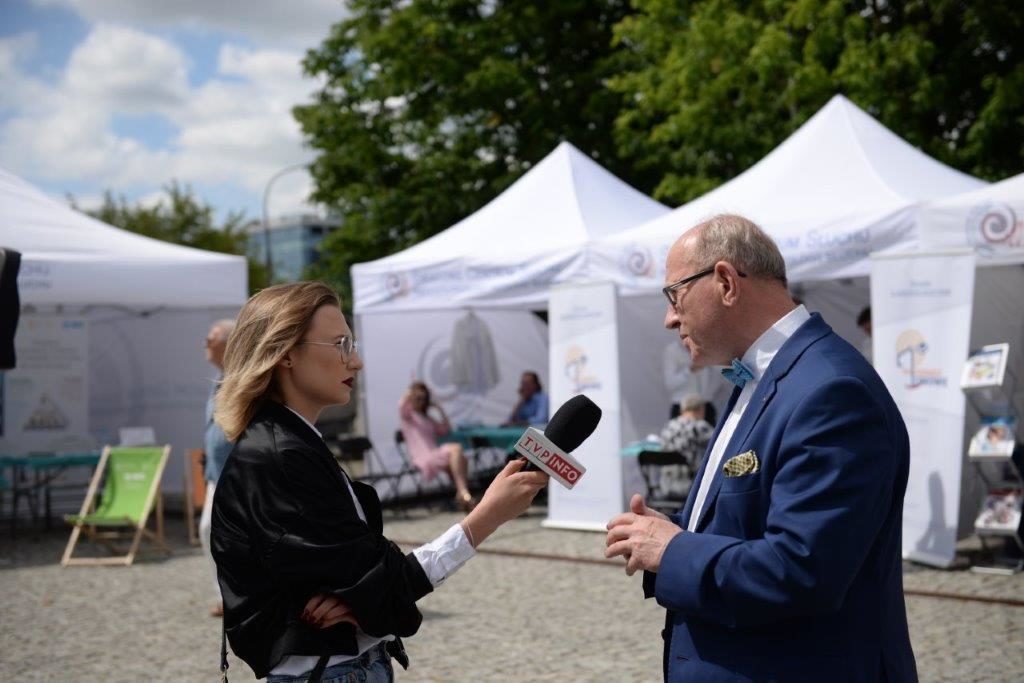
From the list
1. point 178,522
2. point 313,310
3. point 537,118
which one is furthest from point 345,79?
point 313,310

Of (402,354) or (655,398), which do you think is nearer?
(655,398)

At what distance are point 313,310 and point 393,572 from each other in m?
0.60

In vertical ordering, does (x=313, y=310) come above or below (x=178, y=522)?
above

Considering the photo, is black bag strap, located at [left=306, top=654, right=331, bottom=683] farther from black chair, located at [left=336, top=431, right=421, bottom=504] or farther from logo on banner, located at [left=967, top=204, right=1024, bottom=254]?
black chair, located at [left=336, top=431, right=421, bottom=504]

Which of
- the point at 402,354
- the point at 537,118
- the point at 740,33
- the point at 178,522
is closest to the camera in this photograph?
the point at 178,522

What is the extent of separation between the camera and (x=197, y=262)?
1125 cm

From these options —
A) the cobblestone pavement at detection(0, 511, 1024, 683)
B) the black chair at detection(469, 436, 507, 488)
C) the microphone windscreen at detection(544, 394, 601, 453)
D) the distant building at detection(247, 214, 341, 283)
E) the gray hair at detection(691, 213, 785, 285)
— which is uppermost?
the distant building at detection(247, 214, 341, 283)

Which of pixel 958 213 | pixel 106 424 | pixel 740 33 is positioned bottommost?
pixel 106 424

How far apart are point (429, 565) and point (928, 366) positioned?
6.72 metres

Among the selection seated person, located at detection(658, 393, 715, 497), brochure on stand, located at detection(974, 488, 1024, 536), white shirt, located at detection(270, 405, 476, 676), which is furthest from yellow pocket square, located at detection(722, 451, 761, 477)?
seated person, located at detection(658, 393, 715, 497)

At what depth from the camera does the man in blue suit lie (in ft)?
6.46

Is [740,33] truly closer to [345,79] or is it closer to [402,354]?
[402,354]

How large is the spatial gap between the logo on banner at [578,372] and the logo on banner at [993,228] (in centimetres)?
382

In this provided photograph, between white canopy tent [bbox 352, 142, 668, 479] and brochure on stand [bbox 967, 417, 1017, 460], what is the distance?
3.98 meters
